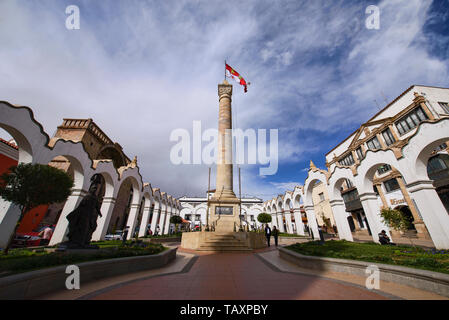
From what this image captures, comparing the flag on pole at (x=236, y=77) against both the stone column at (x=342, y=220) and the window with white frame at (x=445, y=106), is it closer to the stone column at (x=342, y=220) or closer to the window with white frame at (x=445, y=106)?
the stone column at (x=342, y=220)

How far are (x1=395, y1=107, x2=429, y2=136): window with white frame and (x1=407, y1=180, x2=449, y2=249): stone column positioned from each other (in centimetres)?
1506

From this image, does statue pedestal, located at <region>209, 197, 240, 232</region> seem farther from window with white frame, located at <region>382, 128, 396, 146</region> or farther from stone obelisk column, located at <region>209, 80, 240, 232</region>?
window with white frame, located at <region>382, 128, 396, 146</region>

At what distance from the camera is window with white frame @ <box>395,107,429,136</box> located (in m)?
18.5

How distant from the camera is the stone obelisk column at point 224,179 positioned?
50.8 feet

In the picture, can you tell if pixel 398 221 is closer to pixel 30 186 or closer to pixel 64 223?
pixel 30 186

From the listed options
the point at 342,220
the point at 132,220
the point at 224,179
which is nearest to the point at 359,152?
the point at 342,220

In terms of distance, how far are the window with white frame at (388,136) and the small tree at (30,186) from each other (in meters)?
31.5

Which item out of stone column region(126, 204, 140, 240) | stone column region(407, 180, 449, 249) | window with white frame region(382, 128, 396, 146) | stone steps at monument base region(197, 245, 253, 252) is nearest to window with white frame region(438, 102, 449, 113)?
window with white frame region(382, 128, 396, 146)

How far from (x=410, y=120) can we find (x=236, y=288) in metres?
26.8

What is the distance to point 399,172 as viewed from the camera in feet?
47.4

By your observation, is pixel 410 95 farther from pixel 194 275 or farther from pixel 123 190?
pixel 123 190


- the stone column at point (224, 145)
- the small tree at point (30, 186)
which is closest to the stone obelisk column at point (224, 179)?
the stone column at point (224, 145)
